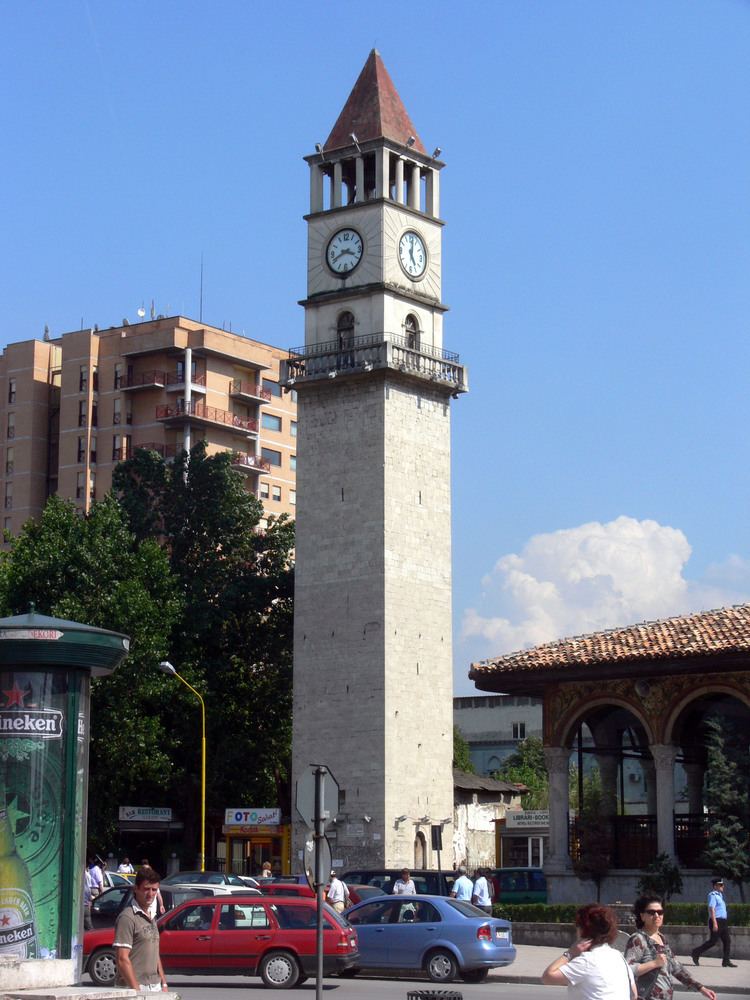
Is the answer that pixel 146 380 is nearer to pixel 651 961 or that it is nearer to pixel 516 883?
pixel 516 883

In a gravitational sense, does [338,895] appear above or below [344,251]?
below

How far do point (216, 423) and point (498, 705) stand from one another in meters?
23.9

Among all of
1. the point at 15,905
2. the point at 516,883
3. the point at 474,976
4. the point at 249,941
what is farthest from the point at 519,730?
the point at 15,905

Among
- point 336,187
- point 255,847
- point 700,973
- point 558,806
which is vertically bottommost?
point 700,973

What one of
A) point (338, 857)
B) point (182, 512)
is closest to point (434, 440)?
point (182, 512)

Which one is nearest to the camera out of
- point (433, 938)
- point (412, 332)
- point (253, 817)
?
point (433, 938)

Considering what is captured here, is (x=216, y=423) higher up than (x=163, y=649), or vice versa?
(x=216, y=423)

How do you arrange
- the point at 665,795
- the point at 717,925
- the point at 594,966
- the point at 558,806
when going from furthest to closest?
the point at 558,806, the point at 665,795, the point at 717,925, the point at 594,966

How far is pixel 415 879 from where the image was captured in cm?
3628

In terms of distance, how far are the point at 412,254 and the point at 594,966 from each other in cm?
5186

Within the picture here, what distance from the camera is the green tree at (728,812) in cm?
3650

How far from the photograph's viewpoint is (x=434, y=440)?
196 ft

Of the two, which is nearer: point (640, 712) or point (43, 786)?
point (43, 786)

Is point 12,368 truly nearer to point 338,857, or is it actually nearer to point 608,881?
point 338,857
